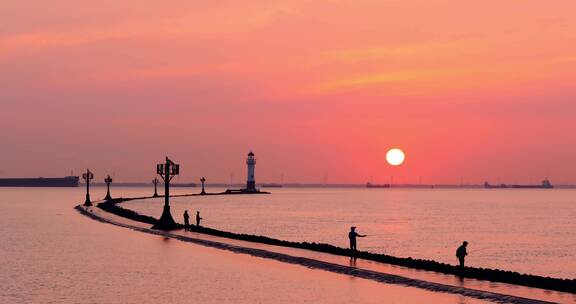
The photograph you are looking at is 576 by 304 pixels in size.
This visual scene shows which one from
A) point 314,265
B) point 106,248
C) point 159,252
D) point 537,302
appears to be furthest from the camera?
point 106,248

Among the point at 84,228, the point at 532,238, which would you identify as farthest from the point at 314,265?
the point at 532,238

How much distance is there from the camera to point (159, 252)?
1692 inches

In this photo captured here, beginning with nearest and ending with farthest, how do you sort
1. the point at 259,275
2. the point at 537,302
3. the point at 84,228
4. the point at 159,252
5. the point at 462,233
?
the point at 537,302, the point at 259,275, the point at 159,252, the point at 84,228, the point at 462,233

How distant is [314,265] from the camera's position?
35.8 m

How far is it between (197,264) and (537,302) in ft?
55.2

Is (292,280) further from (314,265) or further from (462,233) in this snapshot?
(462,233)

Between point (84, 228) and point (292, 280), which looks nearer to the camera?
point (292, 280)

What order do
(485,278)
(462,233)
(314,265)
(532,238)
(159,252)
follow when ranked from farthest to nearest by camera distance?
(462,233)
(532,238)
(159,252)
(314,265)
(485,278)

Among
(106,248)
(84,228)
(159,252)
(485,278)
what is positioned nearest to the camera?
(485,278)

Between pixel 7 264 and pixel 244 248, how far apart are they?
11.9 meters

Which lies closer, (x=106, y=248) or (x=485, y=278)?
(x=485, y=278)

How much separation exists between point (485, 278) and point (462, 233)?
59.6 metres

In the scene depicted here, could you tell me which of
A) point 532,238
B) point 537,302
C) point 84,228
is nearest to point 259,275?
point 537,302

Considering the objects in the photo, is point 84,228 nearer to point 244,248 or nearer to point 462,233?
point 244,248
